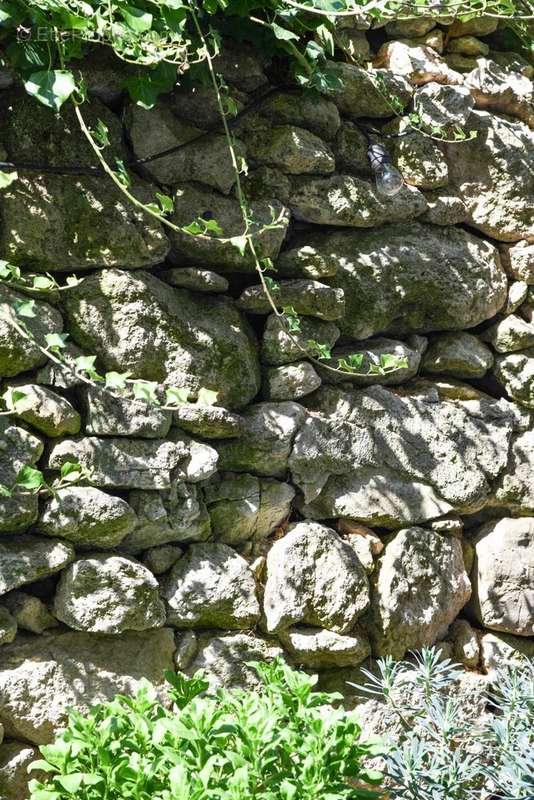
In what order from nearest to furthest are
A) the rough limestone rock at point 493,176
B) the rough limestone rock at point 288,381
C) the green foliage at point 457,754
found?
the green foliage at point 457,754 < the rough limestone rock at point 288,381 < the rough limestone rock at point 493,176

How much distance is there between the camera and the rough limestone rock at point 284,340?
2529 millimetres

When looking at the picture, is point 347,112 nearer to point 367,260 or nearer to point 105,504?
point 367,260

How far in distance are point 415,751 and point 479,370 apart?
53.9 inches

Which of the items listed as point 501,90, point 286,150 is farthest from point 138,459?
point 501,90

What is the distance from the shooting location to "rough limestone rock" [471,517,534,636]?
2.77m

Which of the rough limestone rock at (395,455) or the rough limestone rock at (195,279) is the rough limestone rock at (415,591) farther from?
the rough limestone rock at (195,279)

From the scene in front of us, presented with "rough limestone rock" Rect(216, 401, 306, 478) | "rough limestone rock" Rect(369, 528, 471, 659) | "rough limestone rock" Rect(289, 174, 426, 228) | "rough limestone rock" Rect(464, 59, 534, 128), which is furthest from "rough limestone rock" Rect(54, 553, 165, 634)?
"rough limestone rock" Rect(464, 59, 534, 128)

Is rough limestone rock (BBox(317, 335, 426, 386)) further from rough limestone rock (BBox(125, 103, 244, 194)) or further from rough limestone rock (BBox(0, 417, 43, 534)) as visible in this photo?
rough limestone rock (BBox(0, 417, 43, 534))

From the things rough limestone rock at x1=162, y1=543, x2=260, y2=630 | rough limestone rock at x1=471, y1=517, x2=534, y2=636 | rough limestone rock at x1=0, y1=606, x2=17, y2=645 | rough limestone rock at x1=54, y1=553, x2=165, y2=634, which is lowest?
rough limestone rock at x1=471, y1=517, x2=534, y2=636

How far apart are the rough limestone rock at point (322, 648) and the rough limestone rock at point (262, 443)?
0.46 m

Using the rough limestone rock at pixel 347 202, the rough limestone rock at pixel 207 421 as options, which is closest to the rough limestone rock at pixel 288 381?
the rough limestone rock at pixel 207 421

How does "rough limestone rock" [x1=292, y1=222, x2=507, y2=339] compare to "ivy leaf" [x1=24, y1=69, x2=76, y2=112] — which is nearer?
"ivy leaf" [x1=24, y1=69, x2=76, y2=112]

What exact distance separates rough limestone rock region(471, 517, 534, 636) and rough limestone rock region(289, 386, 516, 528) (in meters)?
0.16

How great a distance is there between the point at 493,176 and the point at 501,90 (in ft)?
1.01
